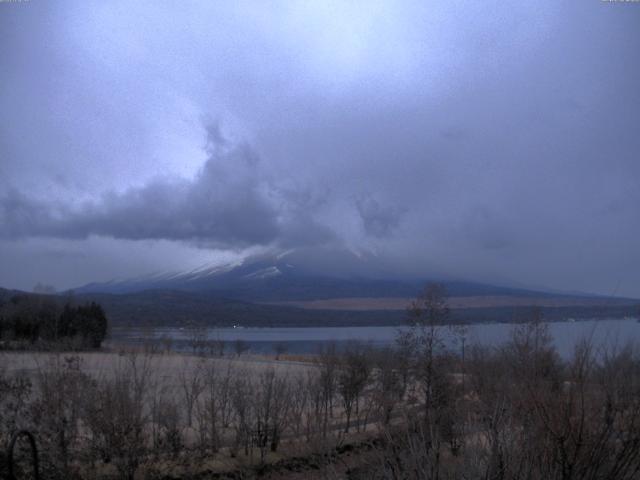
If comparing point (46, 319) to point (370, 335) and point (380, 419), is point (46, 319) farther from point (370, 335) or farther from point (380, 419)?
point (380, 419)

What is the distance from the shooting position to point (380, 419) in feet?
54.1

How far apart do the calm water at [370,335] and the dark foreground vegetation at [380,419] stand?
395mm

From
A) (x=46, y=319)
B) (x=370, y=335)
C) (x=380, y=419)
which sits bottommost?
(x=370, y=335)

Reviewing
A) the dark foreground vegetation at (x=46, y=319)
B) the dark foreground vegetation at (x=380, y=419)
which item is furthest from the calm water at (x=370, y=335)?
the dark foreground vegetation at (x=46, y=319)

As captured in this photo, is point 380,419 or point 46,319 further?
point 46,319

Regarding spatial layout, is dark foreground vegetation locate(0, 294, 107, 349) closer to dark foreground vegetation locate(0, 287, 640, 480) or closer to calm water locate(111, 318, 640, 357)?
calm water locate(111, 318, 640, 357)

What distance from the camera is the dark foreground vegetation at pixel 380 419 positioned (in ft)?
22.4

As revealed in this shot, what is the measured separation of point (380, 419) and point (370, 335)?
Answer: 48.3 m

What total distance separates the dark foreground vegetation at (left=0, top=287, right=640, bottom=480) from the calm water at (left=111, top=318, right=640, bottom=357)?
0.40 meters

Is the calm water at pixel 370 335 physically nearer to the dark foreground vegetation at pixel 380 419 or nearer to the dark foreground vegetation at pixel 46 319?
the dark foreground vegetation at pixel 380 419

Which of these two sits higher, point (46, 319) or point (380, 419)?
point (46, 319)

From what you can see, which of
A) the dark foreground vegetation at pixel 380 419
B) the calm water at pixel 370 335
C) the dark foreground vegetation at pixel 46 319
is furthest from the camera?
the dark foreground vegetation at pixel 46 319

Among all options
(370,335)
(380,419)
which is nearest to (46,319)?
(370,335)

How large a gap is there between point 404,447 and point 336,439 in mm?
12383
